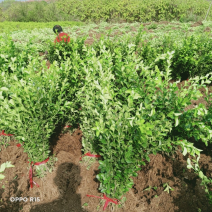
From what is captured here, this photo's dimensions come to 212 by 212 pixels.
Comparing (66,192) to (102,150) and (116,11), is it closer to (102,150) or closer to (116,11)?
(102,150)

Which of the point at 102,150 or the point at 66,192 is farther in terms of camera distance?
the point at 66,192

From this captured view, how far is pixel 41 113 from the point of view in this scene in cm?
232

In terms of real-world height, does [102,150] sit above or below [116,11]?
below

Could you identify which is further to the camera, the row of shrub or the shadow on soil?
the row of shrub

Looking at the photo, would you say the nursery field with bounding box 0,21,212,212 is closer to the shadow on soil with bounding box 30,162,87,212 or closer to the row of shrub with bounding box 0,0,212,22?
the shadow on soil with bounding box 30,162,87,212

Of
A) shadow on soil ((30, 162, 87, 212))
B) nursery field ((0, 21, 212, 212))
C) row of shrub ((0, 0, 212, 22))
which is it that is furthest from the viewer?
row of shrub ((0, 0, 212, 22))

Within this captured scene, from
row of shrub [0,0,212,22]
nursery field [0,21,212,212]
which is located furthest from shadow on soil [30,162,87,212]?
row of shrub [0,0,212,22]

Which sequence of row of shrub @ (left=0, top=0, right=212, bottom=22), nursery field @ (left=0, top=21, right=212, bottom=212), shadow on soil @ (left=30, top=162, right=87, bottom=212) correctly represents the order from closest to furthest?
nursery field @ (left=0, top=21, right=212, bottom=212), shadow on soil @ (left=30, top=162, right=87, bottom=212), row of shrub @ (left=0, top=0, right=212, bottom=22)

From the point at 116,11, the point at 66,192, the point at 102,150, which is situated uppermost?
the point at 116,11

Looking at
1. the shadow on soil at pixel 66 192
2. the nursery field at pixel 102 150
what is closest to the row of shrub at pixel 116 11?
the nursery field at pixel 102 150

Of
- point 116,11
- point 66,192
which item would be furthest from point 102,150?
point 116,11

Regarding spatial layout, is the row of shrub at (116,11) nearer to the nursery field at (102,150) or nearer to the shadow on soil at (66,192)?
the nursery field at (102,150)

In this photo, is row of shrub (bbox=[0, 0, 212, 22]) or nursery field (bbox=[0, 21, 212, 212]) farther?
row of shrub (bbox=[0, 0, 212, 22])

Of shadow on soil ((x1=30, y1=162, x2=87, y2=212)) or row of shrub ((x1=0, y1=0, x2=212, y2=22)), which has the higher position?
row of shrub ((x1=0, y1=0, x2=212, y2=22))
